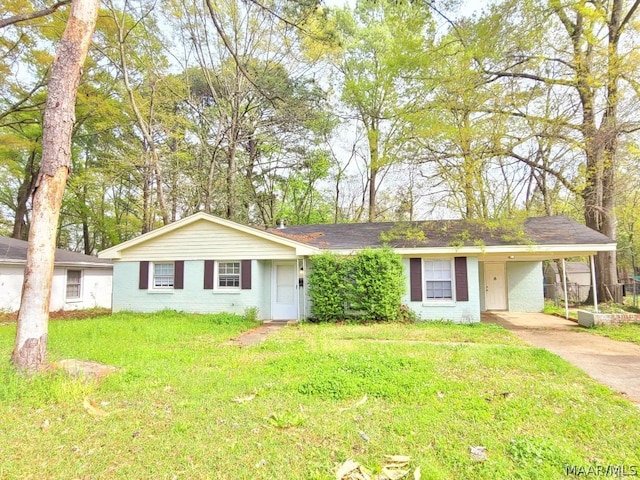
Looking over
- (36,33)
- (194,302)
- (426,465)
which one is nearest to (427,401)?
(426,465)

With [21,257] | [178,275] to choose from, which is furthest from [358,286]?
[21,257]

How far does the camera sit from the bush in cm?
1021

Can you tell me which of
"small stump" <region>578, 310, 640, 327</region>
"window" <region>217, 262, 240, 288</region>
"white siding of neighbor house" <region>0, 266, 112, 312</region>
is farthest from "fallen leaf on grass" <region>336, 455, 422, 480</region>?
"white siding of neighbor house" <region>0, 266, 112, 312</region>

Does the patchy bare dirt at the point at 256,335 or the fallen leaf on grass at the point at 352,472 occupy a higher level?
the fallen leaf on grass at the point at 352,472

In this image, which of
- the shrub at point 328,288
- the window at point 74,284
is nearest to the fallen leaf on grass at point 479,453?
the shrub at point 328,288

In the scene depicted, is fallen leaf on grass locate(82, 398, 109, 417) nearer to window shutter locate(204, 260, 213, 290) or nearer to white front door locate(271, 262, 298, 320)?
window shutter locate(204, 260, 213, 290)

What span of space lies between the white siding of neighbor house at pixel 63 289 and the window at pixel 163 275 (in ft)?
9.43

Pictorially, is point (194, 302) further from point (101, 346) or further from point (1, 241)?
point (1, 241)

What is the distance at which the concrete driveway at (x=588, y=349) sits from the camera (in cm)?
498

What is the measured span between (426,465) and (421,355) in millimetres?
3652

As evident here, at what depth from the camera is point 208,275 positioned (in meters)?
11.5

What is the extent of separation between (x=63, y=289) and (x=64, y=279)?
43 cm

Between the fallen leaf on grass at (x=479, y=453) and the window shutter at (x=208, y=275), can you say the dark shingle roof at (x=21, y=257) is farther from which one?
the fallen leaf on grass at (x=479, y=453)

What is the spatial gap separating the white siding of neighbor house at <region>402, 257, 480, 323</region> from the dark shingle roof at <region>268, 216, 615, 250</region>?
3.12ft
